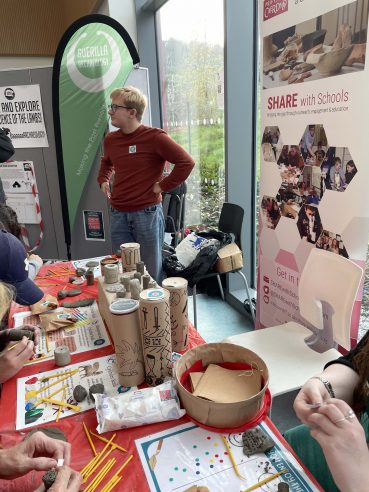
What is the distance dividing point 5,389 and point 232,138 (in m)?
2.20

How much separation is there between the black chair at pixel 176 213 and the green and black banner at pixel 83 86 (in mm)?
794

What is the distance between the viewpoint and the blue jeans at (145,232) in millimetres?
2395

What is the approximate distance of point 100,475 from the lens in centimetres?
73

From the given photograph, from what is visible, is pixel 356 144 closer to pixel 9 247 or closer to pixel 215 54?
pixel 9 247

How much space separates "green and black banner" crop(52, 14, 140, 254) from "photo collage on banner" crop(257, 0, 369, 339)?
1.55m

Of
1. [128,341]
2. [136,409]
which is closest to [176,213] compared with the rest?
[128,341]

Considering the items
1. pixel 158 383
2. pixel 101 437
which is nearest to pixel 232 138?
pixel 158 383

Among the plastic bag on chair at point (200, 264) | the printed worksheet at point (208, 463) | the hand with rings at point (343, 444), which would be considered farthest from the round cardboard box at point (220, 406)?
the plastic bag on chair at point (200, 264)

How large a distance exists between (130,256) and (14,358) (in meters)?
0.56

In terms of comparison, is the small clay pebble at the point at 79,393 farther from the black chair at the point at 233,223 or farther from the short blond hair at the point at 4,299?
the black chair at the point at 233,223

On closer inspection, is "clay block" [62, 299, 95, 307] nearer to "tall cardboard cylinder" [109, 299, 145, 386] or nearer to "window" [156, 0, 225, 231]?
"tall cardboard cylinder" [109, 299, 145, 386]

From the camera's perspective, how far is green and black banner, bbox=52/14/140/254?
9.87ft

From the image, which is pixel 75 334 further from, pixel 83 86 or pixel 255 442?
pixel 83 86

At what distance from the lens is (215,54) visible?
9.33 ft
